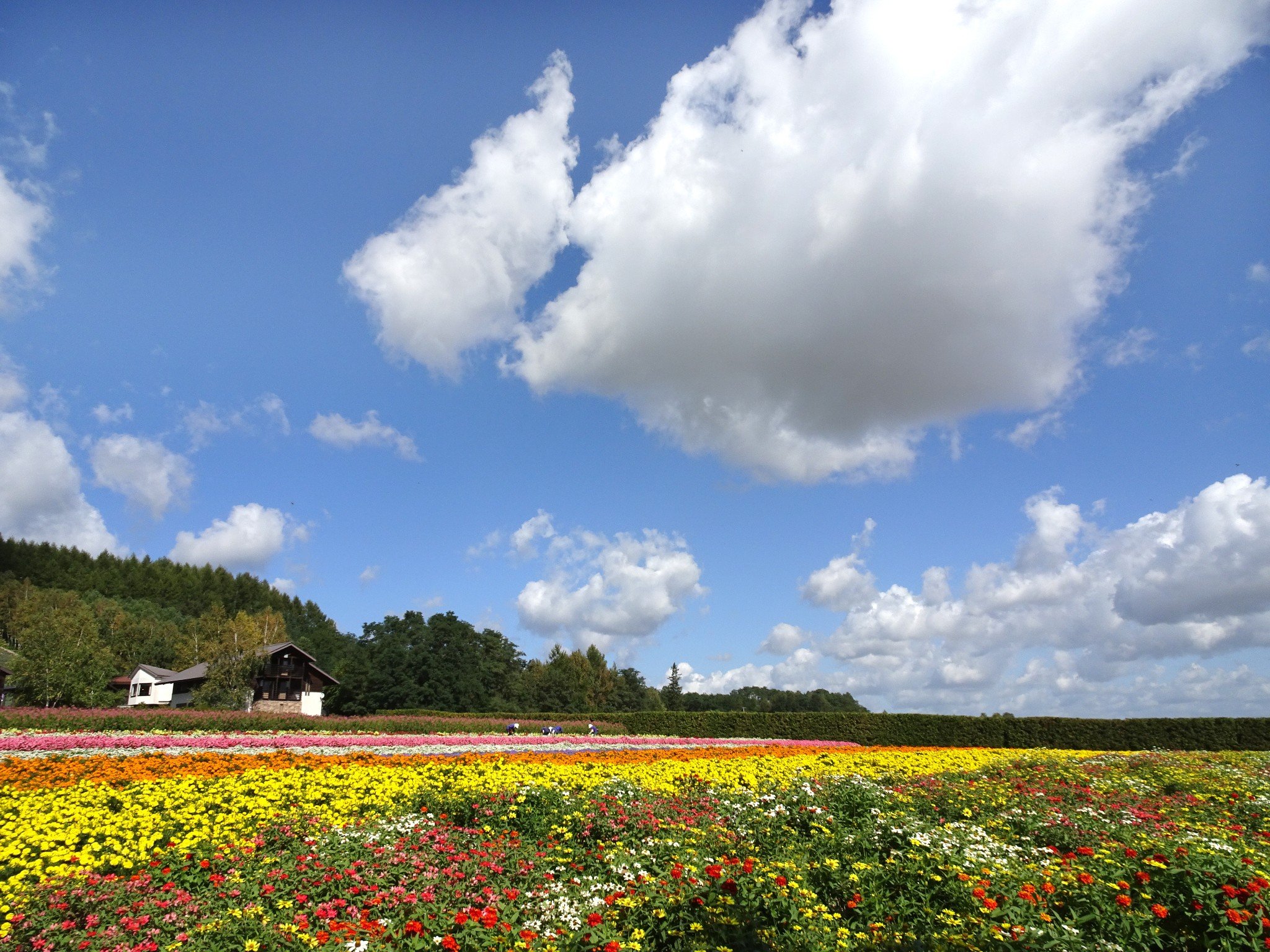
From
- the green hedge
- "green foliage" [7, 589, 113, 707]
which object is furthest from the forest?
the green hedge

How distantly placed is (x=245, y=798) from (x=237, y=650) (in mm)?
51036

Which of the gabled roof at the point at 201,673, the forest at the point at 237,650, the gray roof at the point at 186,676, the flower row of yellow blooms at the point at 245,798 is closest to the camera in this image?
the flower row of yellow blooms at the point at 245,798

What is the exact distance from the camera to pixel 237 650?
52.8 meters

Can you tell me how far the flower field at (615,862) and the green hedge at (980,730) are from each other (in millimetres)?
21523

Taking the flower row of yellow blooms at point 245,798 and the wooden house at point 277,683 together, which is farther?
the wooden house at point 277,683

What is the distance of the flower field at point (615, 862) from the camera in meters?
5.21

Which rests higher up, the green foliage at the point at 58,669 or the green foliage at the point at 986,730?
the green foliage at the point at 58,669

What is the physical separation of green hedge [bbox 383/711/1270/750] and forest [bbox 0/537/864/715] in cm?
1033

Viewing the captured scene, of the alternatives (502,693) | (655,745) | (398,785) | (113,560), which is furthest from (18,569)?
(398,785)

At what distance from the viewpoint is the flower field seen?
17.1 feet

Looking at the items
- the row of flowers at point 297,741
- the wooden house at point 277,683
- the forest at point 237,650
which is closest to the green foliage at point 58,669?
the forest at point 237,650

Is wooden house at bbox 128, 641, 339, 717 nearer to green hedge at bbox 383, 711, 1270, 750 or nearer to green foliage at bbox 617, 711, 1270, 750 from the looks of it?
green hedge at bbox 383, 711, 1270, 750

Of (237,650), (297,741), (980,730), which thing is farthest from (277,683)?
(980,730)

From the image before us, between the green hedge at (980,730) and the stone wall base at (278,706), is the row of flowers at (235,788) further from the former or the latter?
the stone wall base at (278,706)
